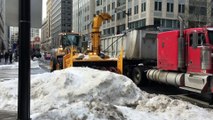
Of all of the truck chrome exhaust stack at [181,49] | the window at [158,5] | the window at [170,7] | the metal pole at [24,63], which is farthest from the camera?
the window at [170,7]

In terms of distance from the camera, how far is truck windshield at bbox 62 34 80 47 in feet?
96.6

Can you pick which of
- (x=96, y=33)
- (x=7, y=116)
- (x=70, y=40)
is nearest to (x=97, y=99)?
(x=7, y=116)

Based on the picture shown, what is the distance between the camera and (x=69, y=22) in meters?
162

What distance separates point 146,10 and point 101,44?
145 feet

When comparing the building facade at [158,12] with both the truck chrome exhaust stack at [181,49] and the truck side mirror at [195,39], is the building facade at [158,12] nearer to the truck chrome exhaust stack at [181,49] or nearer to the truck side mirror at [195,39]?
the truck chrome exhaust stack at [181,49]

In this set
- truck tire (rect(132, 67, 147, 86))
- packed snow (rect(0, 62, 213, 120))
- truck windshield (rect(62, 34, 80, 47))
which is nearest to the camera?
packed snow (rect(0, 62, 213, 120))

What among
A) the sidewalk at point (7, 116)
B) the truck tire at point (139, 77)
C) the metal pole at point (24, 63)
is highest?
the metal pole at point (24, 63)

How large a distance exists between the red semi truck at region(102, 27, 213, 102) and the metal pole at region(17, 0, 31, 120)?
25.0ft

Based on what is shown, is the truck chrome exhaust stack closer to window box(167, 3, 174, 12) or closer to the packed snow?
the packed snow

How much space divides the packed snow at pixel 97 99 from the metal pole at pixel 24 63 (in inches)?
49.4

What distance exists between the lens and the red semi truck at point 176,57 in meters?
12.7

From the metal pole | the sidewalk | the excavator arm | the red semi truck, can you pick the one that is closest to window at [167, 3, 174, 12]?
the excavator arm

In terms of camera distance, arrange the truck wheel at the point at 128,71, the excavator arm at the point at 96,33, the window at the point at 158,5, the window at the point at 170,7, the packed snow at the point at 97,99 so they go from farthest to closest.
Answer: the window at the point at 170,7 < the window at the point at 158,5 < the excavator arm at the point at 96,33 < the truck wheel at the point at 128,71 < the packed snow at the point at 97,99

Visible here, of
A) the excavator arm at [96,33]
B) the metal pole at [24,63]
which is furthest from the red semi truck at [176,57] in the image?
the metal pole at [24,63]
